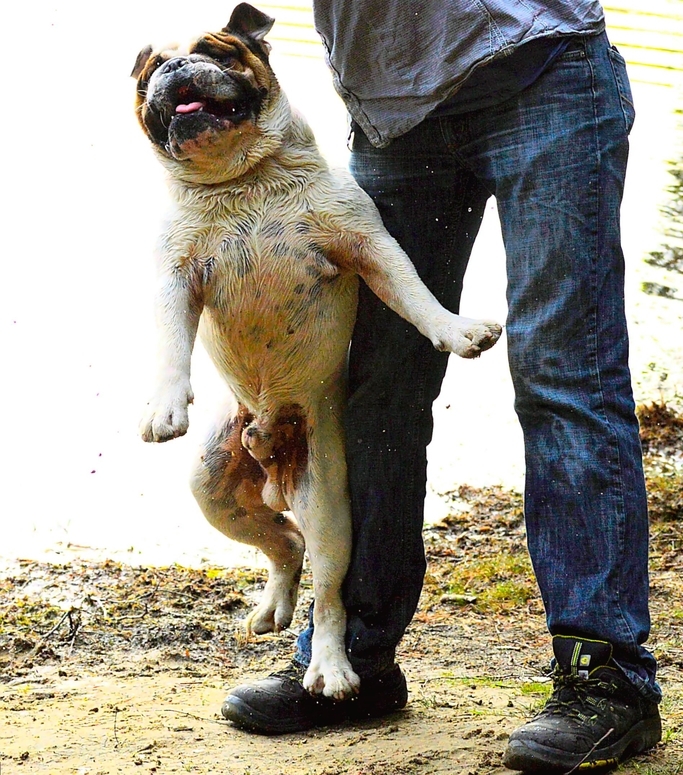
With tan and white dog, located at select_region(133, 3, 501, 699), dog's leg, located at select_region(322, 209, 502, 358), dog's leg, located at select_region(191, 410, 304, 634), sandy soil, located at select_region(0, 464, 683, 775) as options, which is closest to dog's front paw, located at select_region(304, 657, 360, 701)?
tan and white dog, located at select_region(133, 3, 501, 699)

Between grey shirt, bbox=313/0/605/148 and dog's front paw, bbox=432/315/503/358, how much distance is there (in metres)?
0.54

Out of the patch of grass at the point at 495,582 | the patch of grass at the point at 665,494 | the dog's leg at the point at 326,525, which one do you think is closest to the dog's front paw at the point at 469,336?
the dog's leg at the point at 326,525

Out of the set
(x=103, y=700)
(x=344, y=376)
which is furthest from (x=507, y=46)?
(x=103, y=700)

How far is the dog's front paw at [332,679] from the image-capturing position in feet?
9.59

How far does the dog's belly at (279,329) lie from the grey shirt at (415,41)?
449 millimetres

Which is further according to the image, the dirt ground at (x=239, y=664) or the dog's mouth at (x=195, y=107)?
the dog's mouth at (x=195, y=107)

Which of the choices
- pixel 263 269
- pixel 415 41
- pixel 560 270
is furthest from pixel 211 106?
pixel 560 270

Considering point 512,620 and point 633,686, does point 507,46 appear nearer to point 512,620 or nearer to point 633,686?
point 633,686

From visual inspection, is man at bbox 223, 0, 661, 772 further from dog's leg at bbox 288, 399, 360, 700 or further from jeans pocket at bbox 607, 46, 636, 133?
dog's leg at bbox 288, 399, 360, 700

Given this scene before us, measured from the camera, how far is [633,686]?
2.52 meters

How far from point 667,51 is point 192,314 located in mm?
6598

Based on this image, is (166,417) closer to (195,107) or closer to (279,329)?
(279,329)

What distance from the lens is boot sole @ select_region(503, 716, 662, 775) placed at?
7.80 feet

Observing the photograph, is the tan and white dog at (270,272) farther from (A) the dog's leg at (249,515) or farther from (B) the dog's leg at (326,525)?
(A) the dog's leg at (249,515)
